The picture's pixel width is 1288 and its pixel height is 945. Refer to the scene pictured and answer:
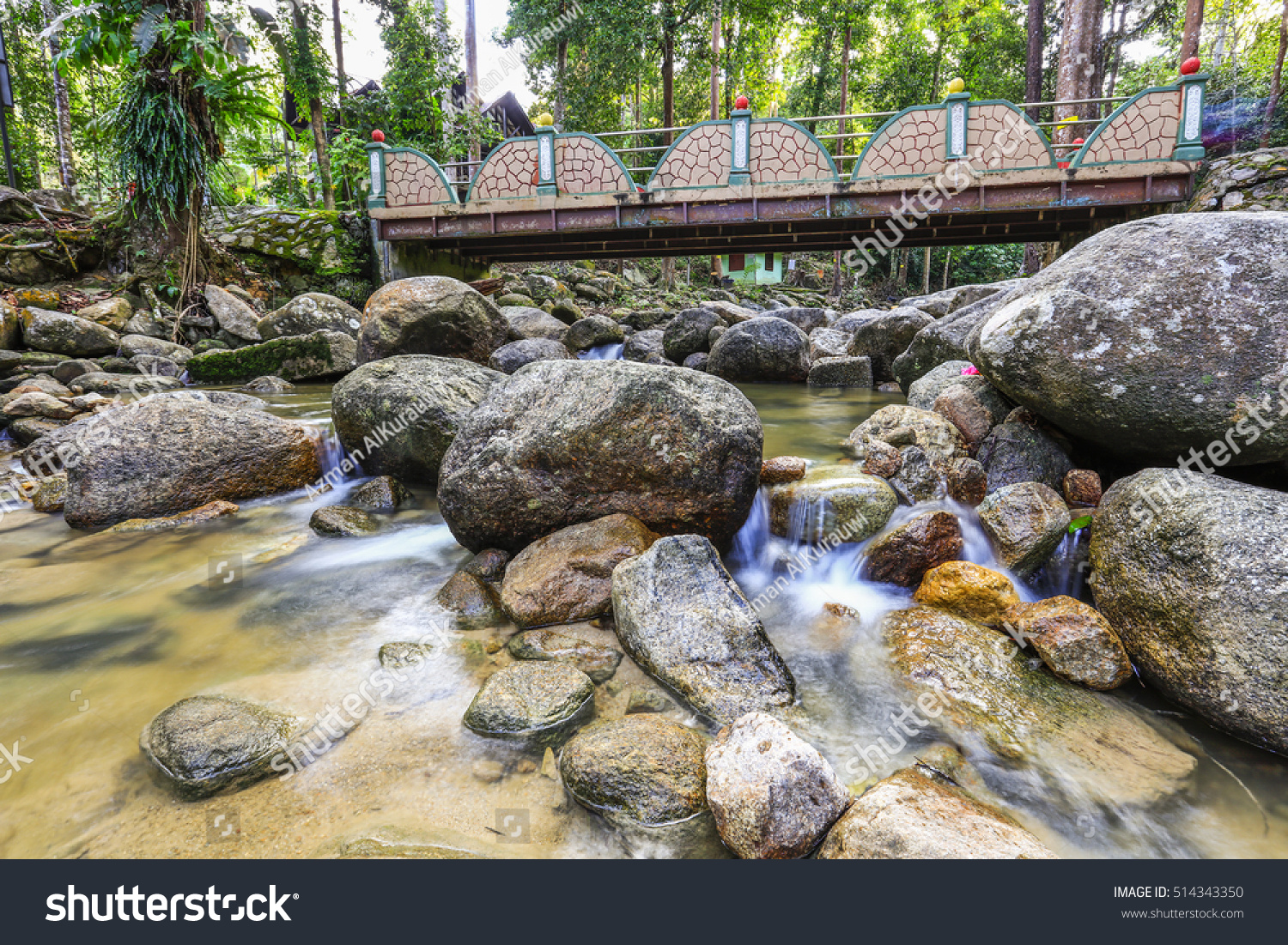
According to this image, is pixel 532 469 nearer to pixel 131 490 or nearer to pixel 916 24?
pixel 131 490

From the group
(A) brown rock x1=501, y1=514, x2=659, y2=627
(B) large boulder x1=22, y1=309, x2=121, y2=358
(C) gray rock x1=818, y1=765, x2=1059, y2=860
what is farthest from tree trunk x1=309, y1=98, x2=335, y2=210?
(C) gray rock x1=818, y1=765, x2=1059, y2=860

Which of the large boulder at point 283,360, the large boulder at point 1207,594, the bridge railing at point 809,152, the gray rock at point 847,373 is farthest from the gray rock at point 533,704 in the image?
the bridge railing at point 809,152

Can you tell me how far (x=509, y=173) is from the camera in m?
12.6

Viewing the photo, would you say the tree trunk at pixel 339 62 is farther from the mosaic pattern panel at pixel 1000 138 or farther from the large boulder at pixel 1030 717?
the large boulder at pixel 1030 717

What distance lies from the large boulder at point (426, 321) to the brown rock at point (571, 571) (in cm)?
535

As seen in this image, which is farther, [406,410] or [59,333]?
[59,333]

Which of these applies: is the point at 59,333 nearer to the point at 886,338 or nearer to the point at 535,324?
the point at 535,324

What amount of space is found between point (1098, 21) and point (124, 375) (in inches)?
757

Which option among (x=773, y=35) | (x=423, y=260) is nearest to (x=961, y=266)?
(x=773, y=35)

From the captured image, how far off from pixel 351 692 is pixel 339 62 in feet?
70.1

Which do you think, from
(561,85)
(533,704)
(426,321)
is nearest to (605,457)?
(533,704)

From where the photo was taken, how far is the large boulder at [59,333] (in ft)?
31.2

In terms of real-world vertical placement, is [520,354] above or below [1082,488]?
above

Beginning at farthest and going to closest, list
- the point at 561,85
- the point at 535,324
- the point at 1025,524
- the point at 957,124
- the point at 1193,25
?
the point at 561,85 → the point at 1193,25 → the point at 535,324 → the point at 957,124 → the point at 1025,524
